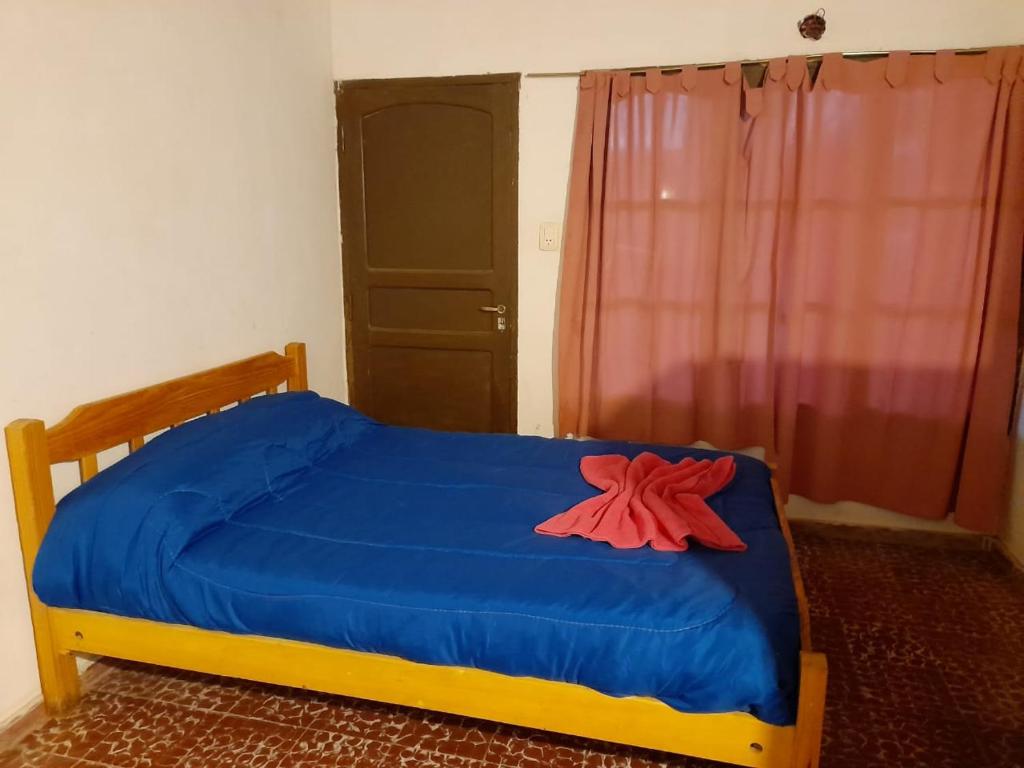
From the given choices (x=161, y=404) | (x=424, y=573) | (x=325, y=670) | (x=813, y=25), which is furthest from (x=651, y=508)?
(x=813, y=25)

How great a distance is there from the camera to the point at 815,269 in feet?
10.1

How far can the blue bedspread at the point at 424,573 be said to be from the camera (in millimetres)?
1579

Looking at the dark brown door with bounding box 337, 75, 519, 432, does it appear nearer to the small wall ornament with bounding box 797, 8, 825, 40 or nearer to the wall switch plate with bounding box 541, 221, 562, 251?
the wall switch plate with bounding box 541, 221, 562, 251

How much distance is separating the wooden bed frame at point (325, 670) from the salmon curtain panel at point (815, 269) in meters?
1.05

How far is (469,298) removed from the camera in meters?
3.55

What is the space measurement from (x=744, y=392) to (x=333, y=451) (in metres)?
1.78

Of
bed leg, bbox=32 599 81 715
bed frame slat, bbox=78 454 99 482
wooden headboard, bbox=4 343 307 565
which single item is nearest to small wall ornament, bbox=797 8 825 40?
wooden headboard, bbox=4 343 307 565

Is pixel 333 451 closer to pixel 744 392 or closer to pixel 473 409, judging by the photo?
pixel 473 409

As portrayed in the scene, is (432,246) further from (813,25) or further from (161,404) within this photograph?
(813,25)

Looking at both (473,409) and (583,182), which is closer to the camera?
(583,182)

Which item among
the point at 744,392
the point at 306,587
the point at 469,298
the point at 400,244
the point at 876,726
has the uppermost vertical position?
the point at 400,244

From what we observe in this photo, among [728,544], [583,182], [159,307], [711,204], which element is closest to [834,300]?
[711,204]

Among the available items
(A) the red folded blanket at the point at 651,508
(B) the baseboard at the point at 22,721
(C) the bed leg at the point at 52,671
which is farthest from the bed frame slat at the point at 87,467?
(A) the red folded blanket at the point at 651,508

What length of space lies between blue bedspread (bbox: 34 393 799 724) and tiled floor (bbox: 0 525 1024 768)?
360 millimetres
